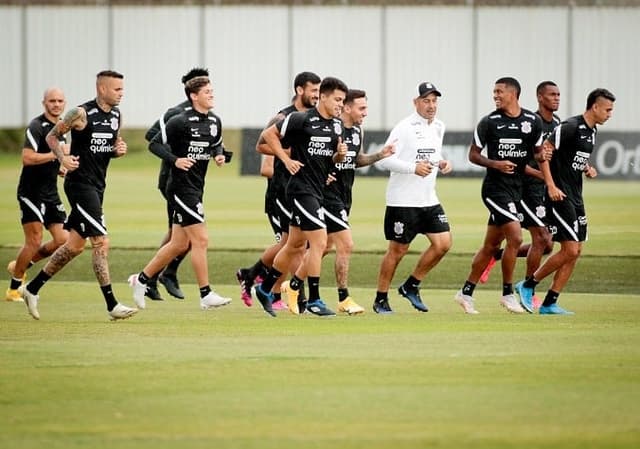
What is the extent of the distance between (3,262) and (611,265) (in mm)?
8055

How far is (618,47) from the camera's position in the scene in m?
42.6

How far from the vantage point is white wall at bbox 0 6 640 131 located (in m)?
42.2

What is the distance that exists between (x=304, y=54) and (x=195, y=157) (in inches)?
1077

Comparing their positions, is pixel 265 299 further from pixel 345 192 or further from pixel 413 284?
pixel 413 284

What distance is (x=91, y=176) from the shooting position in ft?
49.2

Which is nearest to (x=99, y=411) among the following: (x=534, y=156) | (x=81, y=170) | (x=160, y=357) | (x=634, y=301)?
(x=160, y=357)

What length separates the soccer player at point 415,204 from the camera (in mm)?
16047

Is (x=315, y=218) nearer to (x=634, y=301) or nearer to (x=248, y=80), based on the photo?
(x=634, y=301)

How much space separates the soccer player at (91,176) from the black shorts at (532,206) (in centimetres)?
414

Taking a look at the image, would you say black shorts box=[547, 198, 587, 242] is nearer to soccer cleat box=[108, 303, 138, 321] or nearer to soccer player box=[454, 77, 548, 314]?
soccer player box=[454, 77, 548, 314]

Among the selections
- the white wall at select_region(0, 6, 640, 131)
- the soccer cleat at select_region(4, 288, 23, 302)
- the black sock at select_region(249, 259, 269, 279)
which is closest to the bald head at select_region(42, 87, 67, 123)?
the soccer cleat at select_region(4, 288, 23, 302)

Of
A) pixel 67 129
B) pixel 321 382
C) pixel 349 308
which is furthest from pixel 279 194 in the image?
→ pixel 321 382

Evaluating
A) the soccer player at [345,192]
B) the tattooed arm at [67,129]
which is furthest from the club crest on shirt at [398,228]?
the tattooed arm at [67,129]

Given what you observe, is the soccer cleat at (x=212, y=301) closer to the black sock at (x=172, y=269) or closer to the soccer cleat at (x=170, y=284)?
the soccer cleat at (x=170, y=284)
